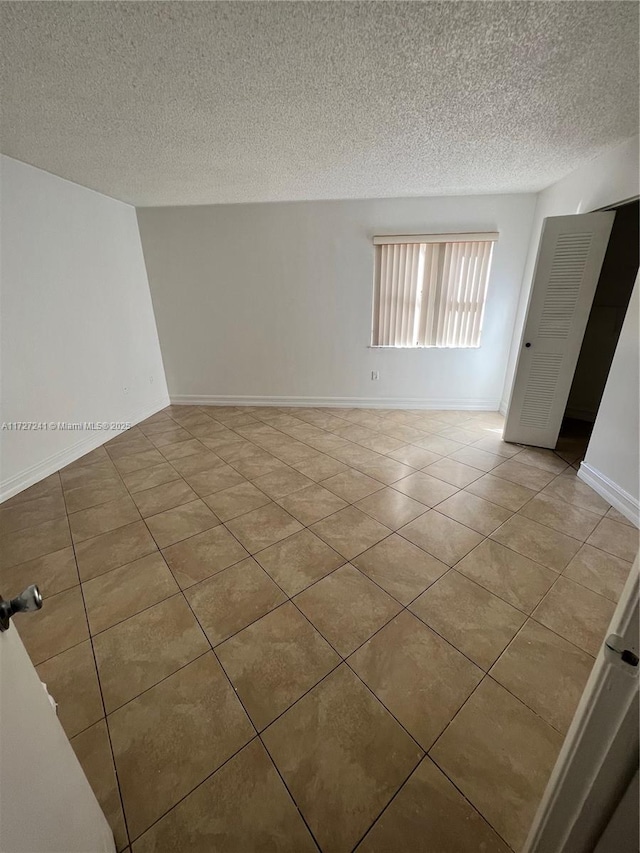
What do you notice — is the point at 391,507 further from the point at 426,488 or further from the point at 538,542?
the point at 538,542

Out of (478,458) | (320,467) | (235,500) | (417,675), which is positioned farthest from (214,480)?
(478,458)

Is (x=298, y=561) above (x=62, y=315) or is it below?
below

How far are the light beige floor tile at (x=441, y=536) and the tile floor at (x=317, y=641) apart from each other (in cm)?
2

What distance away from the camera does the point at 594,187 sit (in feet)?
8.62

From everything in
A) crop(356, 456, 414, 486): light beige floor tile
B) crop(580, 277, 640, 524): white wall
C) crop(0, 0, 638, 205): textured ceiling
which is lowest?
crop(356, 456, 414, 486): light beige floor tile

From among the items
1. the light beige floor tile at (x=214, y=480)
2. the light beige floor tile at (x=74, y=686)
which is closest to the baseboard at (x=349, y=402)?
the light beige floor tile at (x=214, y=480)

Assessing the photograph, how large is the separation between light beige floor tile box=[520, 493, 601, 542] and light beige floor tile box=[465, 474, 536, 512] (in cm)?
6

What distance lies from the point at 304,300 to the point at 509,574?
3.62 m

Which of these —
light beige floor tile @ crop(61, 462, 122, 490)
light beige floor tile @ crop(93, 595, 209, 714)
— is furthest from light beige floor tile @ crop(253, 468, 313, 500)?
light beige floor tile @ crop(61, 462, 122, 490)

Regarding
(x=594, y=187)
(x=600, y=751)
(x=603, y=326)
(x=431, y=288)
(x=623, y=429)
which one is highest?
(x=594, y=187)

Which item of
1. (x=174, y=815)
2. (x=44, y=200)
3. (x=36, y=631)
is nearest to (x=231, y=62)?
(x=44, y=200)

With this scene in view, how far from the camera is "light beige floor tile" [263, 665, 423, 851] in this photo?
965mm

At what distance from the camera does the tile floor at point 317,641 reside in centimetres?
99

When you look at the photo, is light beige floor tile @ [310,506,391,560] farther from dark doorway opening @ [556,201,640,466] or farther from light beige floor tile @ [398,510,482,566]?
dark doorway opening @ [556,201,640,466]
